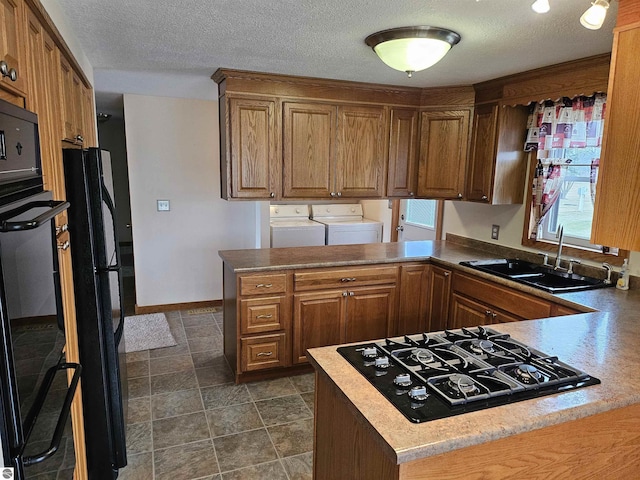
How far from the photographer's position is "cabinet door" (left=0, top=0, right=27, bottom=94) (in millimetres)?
1138

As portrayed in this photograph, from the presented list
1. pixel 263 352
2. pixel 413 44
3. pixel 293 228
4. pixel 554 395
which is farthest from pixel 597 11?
pixel 293 228

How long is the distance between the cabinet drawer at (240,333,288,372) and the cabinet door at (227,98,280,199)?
1085mm

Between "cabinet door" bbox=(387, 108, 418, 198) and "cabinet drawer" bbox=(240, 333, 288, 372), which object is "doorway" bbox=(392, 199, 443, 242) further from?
"cabinet drawer" bbox=(240, 333, 288, 372)

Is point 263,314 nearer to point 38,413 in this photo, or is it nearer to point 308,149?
point 308,149

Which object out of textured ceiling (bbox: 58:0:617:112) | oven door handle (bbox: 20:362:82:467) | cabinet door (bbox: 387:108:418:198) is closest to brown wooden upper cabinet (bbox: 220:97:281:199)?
textured ceiling (bbox: 58:0:617:112)

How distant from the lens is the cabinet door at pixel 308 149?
339 centimetres

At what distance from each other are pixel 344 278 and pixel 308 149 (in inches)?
42.5

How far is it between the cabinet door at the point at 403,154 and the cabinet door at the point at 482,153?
484 mm

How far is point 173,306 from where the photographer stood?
4691mm

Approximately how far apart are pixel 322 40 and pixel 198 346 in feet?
8.78

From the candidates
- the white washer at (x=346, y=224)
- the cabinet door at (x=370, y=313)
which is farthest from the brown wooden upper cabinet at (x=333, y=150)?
the white washer at (x=346, y=224)

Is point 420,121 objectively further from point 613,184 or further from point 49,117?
point 49,117

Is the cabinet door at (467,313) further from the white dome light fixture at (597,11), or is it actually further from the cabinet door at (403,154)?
the white dome light fixture at (597,11)

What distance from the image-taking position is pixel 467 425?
1.12 m
